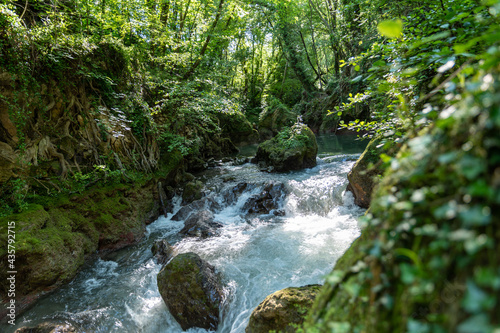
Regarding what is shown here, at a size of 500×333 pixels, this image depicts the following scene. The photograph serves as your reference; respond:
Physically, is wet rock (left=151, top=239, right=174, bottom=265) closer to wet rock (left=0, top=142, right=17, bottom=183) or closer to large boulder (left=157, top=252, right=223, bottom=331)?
large boulder (left=157, top=252, right=223, bottom=331)

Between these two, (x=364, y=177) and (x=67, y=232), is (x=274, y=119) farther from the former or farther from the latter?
(x=67, y=232)

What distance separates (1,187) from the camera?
4.39 meters

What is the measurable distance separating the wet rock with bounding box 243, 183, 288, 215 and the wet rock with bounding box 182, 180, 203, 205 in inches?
72.0

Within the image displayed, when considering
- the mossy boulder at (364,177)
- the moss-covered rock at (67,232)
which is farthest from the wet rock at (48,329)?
the mossy boulder at (364,177)

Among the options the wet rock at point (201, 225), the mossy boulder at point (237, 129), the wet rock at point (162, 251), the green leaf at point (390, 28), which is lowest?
the wet rock at point (162, 251)

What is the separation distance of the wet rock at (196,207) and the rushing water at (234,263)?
20 cm

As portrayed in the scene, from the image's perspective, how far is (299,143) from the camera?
10430mm

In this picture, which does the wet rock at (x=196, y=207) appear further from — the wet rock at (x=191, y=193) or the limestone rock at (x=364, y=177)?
the limestone rock at (x=364, y=177)

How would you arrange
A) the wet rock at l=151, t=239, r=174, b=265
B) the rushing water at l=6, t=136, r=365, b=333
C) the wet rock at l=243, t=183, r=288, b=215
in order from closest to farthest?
the rushing water at l=6, t=136, r=365, b=333 < the wet rock at l=151, t=239, r=174, b=265 < the wet rock at l=243, t=183, r=288, b=215

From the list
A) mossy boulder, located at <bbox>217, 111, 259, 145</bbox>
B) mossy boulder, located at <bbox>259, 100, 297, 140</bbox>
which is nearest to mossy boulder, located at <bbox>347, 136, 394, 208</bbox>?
mossy boulder, located at <bbox>217, 111, 259, 145</bbox>

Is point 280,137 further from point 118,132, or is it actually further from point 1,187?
point 1,187

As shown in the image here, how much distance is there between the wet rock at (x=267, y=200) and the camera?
7574mm

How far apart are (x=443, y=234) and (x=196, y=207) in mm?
7537

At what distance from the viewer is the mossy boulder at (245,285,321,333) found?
2.66 metres
